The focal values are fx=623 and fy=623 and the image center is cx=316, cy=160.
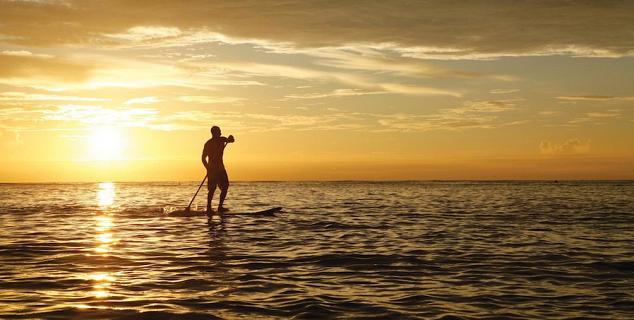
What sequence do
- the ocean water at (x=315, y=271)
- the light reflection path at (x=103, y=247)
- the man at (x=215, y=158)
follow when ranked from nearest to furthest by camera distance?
the ocean water at (x=315, y=271) → the light reflection path at (x=103, y=247) → the man at (x=215, y=158)

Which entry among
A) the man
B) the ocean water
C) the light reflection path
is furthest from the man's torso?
the ocean water

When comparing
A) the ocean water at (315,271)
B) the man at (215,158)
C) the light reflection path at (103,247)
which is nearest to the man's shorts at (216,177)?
the man at (215,158)

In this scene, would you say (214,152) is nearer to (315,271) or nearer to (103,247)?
(103,247)

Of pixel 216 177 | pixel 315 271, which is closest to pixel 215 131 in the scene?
pixel 216 177

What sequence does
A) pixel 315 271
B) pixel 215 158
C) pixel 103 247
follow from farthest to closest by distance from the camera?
pixel 215 158 → pixel 103 247 → pixel 315 271

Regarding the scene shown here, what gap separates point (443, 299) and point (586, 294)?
2.28m

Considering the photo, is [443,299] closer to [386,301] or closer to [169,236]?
[386,301]

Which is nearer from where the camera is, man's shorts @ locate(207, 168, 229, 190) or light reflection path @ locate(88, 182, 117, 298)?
light reflection path @ locate(88, 182, 117, 298)

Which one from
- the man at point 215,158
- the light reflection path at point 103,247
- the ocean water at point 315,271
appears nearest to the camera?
the ocean water at point 315,271

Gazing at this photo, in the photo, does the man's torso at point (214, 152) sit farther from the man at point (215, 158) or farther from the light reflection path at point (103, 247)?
the light reflection path at point (103, 247)

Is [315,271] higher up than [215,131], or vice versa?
[215,131]

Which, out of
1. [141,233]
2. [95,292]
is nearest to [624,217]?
[141,233]

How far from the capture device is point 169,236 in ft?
55.7

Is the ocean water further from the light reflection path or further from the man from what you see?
the man
